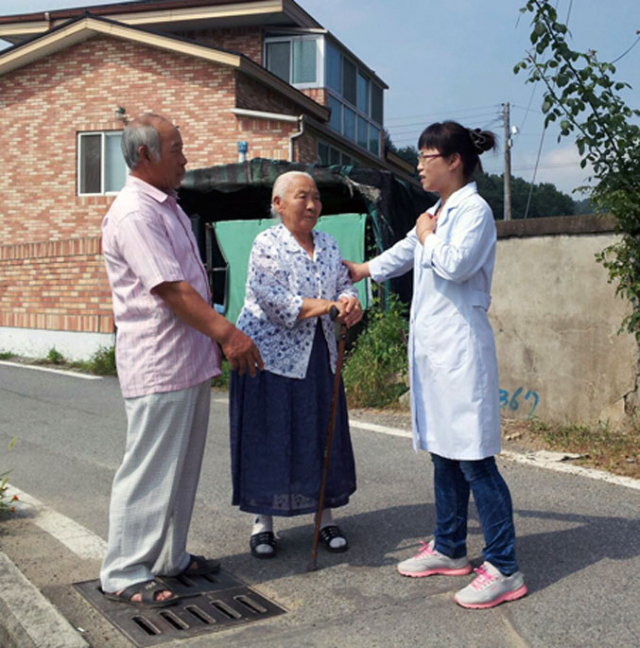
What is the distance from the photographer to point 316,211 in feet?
13.3

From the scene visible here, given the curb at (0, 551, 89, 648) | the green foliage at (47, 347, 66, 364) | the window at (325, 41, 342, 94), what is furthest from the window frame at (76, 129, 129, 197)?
the curb at (0, 551, 89, 648)

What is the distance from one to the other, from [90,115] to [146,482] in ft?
55.9

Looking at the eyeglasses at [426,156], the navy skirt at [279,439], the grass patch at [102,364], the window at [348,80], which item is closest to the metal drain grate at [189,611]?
the navy skirt at [279,439]

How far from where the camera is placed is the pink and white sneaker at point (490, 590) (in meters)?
3.36

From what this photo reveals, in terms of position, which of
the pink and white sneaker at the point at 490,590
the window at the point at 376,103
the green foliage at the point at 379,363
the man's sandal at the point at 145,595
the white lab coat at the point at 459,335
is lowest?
the man's sandal at the point at 145,595

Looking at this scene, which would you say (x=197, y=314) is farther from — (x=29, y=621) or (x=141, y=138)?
(x=29, y=621)

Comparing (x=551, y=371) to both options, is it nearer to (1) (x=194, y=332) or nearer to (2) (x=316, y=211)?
(2) (x=316, y=211)

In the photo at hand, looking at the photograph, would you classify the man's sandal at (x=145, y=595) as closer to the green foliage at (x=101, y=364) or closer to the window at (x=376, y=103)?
the green foliage at (x=101, y=364)

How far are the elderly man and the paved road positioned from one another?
0.34 m

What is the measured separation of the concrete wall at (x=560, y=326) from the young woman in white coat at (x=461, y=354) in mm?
3186

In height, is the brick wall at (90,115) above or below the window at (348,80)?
below

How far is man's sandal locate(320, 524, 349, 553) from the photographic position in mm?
4105

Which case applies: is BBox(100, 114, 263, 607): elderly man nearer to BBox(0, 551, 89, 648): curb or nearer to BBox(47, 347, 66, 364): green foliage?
BBox(0, 551, 89, 648): curb

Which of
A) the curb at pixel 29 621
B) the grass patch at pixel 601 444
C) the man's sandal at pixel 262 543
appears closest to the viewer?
the curb at pixel 29 621
